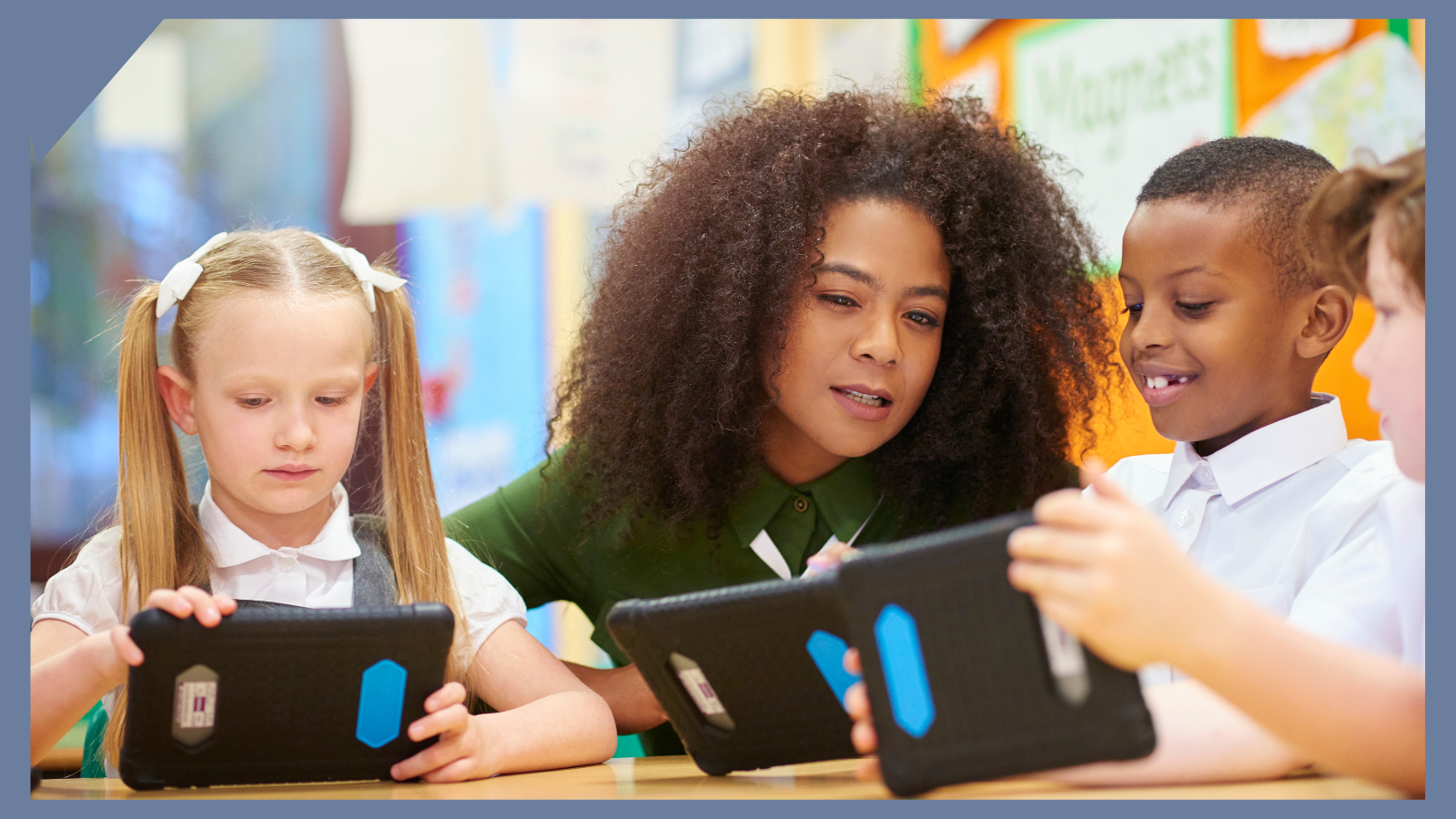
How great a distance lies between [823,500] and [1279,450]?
1.58 ft

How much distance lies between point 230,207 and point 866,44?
1343 mm

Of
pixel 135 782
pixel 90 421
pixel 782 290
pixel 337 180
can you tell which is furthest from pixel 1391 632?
pixel 337 180

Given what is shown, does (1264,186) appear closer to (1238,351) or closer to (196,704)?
(1238,351)

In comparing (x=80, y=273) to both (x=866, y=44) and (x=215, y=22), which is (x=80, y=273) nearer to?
(x=215, y=22)

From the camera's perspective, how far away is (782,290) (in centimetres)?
126

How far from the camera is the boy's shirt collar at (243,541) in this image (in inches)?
43.4

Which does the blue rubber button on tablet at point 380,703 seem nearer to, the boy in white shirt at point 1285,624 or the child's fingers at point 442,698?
the child's fingers at point 442,698

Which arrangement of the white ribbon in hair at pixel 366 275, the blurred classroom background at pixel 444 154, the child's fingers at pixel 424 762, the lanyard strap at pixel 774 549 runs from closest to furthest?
the child's fingers at pixel 424 762
the white ribbon in hair at pixel 366 275
the lanyard strap at pixel 774 549
the blurred classroom background at pixel 444 154

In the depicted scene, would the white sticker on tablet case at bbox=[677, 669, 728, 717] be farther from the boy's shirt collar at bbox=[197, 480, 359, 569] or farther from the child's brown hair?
the child's brown hair

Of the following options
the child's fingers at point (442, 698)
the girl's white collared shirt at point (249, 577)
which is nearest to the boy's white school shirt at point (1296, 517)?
the child's fingers at point (442, 698)

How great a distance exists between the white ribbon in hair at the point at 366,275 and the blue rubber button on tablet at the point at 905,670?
2.34 ft

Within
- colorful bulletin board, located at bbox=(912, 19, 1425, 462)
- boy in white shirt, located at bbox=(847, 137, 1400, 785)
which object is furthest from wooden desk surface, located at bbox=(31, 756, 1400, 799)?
colorful bulletin board, located at bbox=(912, 19, 1425, 462)

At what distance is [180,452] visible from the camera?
1.15m

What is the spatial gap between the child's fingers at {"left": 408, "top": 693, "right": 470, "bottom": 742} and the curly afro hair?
429 millimetres
